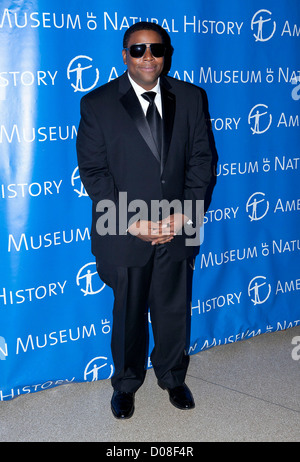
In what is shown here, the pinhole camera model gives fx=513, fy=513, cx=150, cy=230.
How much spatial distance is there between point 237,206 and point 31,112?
1290 millimetres

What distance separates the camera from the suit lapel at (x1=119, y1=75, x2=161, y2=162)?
84.1 inches

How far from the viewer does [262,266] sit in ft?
10.4

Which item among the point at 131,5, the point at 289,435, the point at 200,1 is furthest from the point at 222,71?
the point at 289,435

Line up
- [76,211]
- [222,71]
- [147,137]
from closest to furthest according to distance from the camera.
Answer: [147,137] → [76,211] → [222,71]

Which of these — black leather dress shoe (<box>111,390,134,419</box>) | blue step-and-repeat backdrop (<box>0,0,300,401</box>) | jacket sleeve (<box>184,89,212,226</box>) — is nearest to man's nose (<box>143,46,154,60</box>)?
jacket sleeve (<box>184,89,212,226</box>)

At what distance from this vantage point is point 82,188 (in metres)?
2.56

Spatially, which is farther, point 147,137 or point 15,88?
point 15,88

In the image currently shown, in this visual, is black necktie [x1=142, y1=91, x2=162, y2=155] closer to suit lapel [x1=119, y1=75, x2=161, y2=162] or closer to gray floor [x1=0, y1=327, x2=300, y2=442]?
suit lapel [x1=119, y1=75, x2=161, y2=162]

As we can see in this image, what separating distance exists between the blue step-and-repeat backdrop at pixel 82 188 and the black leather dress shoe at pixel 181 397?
1.55 feet

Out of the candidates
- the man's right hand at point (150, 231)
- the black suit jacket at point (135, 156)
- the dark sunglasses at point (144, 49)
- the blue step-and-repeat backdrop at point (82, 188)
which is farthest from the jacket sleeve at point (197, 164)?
the blue step-and-repeat backdrop at point (82, 188)

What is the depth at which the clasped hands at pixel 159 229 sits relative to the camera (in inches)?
86.0

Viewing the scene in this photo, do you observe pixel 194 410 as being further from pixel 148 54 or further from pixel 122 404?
pixel 148 54

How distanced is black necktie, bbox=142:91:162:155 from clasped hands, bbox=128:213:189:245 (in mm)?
304

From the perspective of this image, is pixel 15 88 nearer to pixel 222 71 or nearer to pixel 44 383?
pixel 222 71
